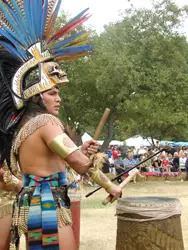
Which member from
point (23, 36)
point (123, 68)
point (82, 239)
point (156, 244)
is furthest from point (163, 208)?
A: point (123, 68)

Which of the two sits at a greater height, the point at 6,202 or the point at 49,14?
the point at 49,14

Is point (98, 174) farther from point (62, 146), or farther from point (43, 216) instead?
point (43, 216)

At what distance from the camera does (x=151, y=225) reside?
4.16 metres

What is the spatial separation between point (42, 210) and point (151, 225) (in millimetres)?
1413

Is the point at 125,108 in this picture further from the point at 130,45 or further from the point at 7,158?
the point at 7,158

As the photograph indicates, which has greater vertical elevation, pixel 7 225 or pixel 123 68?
pixel 123 68

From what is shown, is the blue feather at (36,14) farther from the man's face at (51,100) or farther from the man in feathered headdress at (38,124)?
the man's face at (51,100)

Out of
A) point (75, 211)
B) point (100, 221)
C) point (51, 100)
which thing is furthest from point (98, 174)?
point (100, 221)

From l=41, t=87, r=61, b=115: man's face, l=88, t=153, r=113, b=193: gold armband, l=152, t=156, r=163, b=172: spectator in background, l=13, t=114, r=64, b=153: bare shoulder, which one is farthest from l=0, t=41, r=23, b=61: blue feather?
l=152, t=156, r=163, b=172: spectator in background

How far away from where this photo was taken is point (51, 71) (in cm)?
343

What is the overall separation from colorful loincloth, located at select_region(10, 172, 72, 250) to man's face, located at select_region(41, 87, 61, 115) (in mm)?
473

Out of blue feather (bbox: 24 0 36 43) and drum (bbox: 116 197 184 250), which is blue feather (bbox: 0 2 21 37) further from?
drum (bbox: 116 197 184 250)

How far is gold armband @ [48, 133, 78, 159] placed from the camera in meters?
2.96

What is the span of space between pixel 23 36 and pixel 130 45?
1400 centimetres
